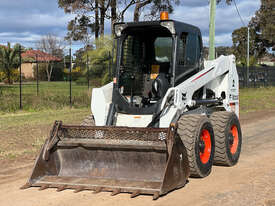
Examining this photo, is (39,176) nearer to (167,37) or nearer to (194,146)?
(194,146)

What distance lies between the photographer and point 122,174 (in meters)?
6.29

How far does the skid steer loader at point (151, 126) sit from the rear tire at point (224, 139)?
0.02 metres

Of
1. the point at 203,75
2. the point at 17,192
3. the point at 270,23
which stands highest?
the point at 270,23

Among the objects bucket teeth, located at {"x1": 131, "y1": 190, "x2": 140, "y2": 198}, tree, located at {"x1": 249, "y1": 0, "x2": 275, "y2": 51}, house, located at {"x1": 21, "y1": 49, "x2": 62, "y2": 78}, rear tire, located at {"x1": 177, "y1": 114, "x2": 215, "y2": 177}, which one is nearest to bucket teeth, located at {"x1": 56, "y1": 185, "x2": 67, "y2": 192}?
bucket teeth, located at {"x1": 131, "y1": 190, "x2": 140, "y2": 198}

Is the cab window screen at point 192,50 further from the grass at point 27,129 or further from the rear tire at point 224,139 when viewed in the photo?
the grass at point 27,129

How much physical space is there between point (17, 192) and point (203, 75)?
368 cm

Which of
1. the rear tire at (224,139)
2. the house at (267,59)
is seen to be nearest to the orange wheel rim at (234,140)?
the rear tire at (224,139)

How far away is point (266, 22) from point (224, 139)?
55.1 metres

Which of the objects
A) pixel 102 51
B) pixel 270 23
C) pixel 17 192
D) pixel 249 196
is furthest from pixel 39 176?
pixel 270 23

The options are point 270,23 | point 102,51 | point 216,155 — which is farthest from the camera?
point 270,23

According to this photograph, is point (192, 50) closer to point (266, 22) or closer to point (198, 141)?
point (198, 141)

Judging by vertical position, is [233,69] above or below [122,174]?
above

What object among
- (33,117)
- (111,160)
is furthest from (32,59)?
(111,160)

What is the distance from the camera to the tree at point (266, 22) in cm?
5819
